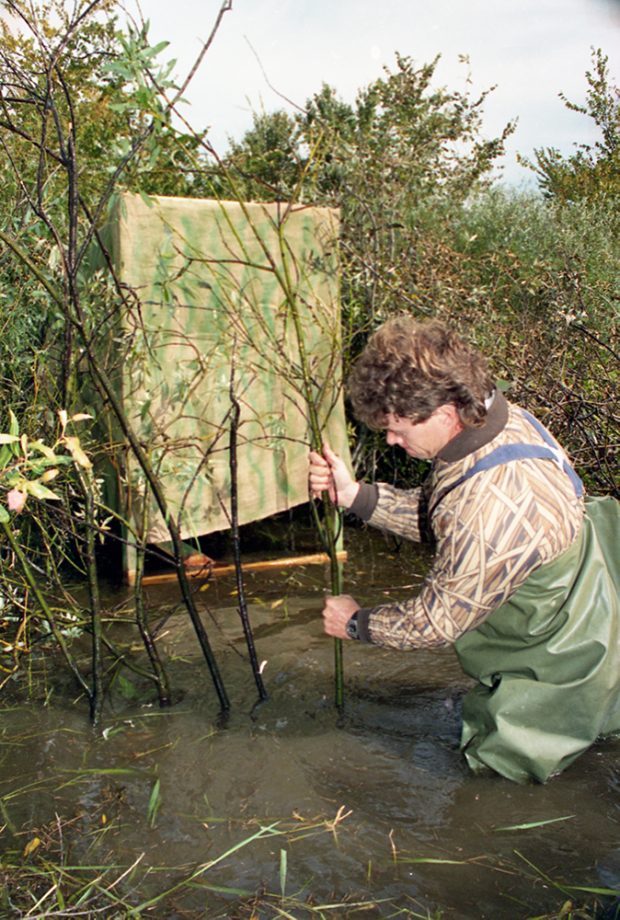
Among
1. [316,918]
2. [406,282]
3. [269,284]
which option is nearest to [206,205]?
[269,284]

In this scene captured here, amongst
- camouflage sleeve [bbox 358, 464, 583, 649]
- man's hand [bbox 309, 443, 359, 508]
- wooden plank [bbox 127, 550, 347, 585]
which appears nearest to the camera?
camouflage sleeve [bbox 358, 464, 583, 649]

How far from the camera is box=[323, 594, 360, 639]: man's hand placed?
115 inches

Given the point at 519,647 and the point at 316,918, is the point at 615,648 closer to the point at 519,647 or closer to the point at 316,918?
the point at 519,647

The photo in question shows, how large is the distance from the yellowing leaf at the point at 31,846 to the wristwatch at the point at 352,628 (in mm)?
1096

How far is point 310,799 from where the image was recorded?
115 inches

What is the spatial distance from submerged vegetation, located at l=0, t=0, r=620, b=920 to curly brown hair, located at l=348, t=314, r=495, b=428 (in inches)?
8.7

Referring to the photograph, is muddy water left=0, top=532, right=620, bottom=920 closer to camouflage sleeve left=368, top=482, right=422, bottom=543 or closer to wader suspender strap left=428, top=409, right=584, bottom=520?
camouflage sleeve left=368, top=482, right=422, bottom=543

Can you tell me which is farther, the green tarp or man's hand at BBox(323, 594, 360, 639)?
the green tarp

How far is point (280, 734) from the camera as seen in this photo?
336 cm

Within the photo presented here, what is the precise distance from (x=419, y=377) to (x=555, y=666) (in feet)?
3.23

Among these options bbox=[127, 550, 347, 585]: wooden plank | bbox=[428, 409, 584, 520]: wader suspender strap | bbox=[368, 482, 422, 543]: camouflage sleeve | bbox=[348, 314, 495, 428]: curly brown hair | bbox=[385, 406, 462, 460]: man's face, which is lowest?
bbox=[127, 550, 347, 585]: wooden plank

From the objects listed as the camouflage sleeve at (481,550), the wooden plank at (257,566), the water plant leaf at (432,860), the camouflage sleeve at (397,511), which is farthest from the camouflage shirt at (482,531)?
the wooden plank at (257,566)

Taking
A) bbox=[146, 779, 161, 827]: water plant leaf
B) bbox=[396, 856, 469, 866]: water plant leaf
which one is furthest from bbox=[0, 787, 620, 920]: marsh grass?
bbox=[146, 779, 161, 827]: water plant leaf

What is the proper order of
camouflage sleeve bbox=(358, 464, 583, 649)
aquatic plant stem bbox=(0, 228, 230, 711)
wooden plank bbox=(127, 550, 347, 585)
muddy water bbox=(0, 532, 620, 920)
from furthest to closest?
wooden plank bbox=(127, 550, 347, 585), aquatic plant stem bbox=(0, 228, 230, 711), camouflage sleeve bbox=(358, 464, 583, 649), muddy water bbox=(0, 532, 620, 920)
